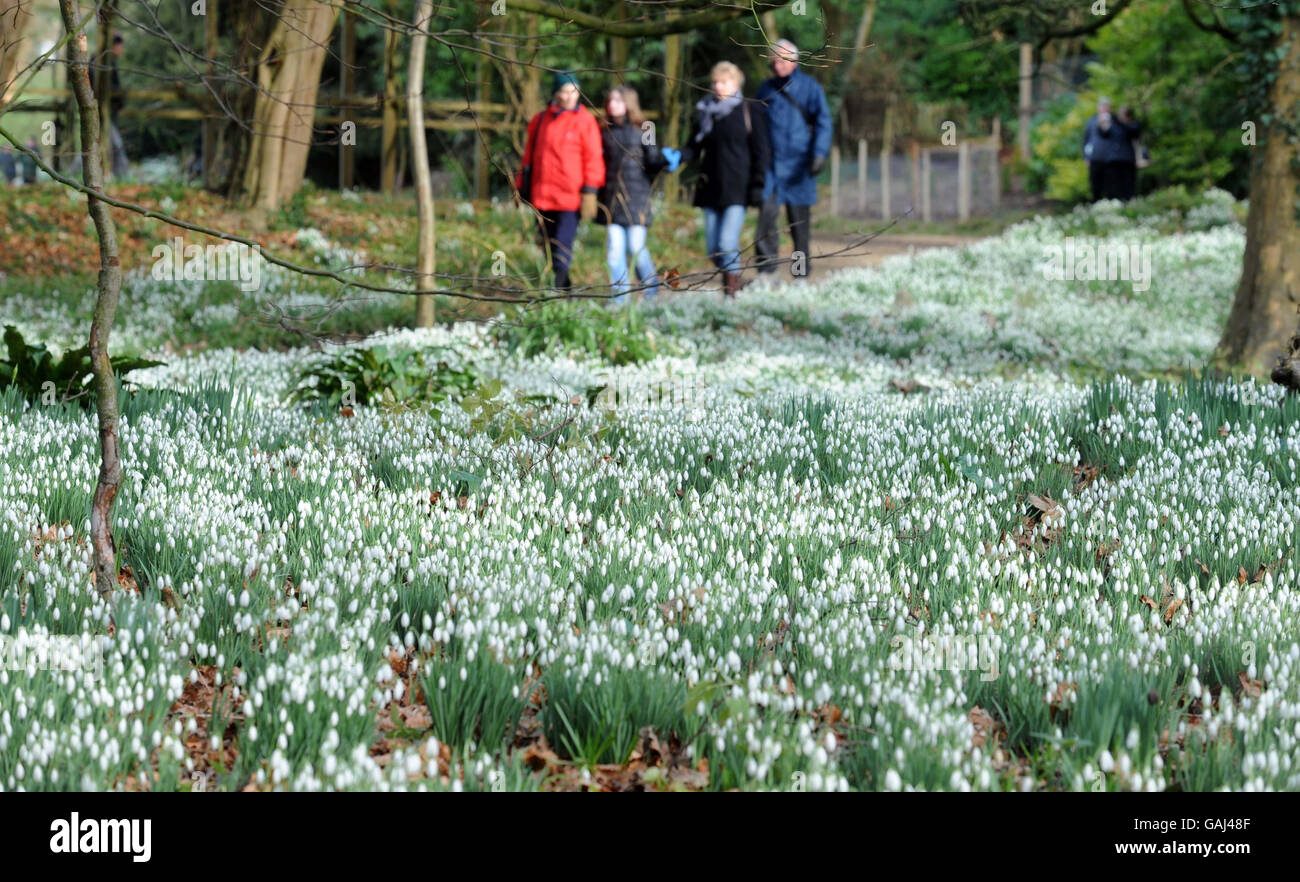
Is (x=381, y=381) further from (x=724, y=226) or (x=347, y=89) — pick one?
(x=347, y=89)

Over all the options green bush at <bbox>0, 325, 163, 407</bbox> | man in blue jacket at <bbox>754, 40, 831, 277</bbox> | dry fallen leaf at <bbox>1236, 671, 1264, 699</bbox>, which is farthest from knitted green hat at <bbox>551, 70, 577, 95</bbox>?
dry fallen leaf at <bbox>1236, 671, 1264, 699</bbox>

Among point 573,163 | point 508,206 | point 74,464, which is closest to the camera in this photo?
point 74,464

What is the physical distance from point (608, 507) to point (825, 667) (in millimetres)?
2035

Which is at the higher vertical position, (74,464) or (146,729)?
(74,464)

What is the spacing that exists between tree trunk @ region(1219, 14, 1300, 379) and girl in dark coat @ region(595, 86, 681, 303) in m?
5.81

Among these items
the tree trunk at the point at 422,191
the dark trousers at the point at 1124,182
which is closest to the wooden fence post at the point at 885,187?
the dark trousers at the point at 1124,182

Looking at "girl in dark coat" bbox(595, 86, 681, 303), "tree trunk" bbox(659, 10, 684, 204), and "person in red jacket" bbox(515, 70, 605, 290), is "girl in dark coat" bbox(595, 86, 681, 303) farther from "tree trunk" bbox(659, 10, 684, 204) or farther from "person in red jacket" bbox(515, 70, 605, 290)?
"tree trunk" bbox(659, 10, 684, 204)

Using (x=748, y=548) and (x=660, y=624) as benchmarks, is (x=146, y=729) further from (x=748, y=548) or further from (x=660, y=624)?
(x=748, y=548)

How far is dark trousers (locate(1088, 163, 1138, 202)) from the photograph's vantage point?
29.4 m

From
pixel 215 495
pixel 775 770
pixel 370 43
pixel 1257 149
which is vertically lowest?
pixel 775 770

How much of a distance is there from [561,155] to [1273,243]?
7.07 meters

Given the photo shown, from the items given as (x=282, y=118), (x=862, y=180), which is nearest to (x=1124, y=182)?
(x=862, y=180)

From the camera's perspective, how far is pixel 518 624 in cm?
404
